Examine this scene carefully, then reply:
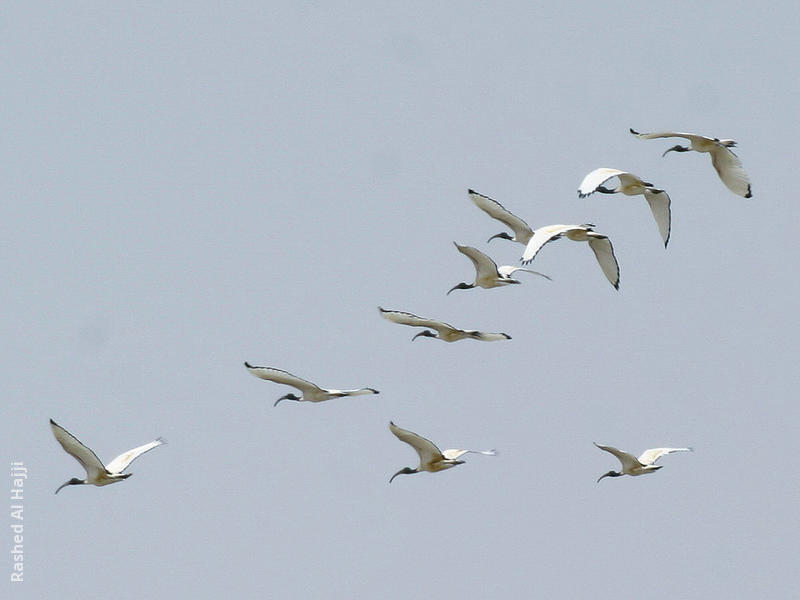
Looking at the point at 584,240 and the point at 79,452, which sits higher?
the point at 584,240

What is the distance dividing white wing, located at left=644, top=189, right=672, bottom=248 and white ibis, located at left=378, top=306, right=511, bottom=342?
3.42 metres

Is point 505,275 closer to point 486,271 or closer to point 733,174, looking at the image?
point 486,271

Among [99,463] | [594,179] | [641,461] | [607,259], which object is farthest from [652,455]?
[99,463]

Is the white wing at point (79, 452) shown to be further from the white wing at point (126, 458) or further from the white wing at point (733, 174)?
the white wing at point (733, 174)

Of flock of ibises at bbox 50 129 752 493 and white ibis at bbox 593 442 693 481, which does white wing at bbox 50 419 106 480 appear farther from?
white ibis at bbox 593 442 693 481

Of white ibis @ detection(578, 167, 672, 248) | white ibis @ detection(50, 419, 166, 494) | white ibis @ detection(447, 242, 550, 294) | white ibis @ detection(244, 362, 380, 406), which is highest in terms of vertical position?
white ibis @ detection(578, 167, 672, 248)

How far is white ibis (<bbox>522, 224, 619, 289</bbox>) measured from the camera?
29.4 m

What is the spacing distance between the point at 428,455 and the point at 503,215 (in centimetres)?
456

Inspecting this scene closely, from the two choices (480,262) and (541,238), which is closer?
(541,238)

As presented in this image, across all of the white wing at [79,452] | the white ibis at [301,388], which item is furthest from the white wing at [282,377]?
the white wing at [79,452]

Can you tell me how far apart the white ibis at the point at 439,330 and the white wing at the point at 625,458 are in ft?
8.41

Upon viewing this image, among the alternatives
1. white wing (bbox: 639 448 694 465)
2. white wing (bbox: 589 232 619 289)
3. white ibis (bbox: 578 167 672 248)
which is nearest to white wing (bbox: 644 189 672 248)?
Result: white ibis (bbox: 578 167 672 248)

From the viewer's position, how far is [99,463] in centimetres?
3112

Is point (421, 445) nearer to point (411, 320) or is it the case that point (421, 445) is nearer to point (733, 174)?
point (411, 320)
